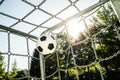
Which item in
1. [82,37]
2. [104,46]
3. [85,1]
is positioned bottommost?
[85,1]

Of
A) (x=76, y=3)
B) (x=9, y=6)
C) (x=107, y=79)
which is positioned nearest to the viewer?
(x=9, y=6)

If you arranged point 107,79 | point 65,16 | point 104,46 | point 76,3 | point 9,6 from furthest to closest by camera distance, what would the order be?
point 104,46
point 107,79
point 65,16
point 76,3
point 9,6

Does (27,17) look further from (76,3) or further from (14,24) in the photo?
(76,3)

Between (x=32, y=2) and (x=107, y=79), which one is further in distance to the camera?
(x=107, y=79)

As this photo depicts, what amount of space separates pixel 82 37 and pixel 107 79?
8956mm

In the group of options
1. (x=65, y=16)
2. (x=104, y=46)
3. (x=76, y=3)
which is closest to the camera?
(x=76, y=3)

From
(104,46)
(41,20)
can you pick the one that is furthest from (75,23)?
(104,46)

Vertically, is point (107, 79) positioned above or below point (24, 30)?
below

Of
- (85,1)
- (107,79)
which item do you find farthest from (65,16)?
(107,79)

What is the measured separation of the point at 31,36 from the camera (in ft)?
23.2

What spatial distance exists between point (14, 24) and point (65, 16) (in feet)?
6.82

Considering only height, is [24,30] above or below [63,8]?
below

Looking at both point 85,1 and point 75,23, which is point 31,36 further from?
point 85,1

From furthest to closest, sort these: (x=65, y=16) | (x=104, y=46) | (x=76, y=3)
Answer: (x=104, y=46), (x=65, y=16), (x=76, y=3)
